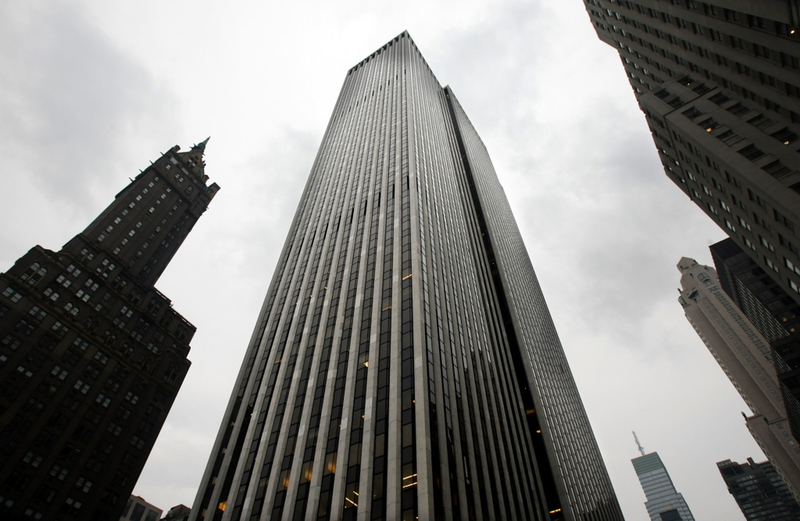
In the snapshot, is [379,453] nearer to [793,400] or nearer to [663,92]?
[663,92]

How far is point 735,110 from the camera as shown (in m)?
50.6

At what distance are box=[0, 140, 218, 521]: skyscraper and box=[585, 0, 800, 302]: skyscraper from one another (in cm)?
9468

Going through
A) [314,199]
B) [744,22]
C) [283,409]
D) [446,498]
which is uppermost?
[314,199]

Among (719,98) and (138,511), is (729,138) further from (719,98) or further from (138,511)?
(138,511)

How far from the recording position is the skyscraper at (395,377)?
37500 millimetres

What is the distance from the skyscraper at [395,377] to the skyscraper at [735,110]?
3314 cm

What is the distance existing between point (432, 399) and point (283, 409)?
18507 millimetres

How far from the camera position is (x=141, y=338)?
93.7 metres

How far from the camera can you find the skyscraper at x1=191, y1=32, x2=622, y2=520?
37500 millimetres

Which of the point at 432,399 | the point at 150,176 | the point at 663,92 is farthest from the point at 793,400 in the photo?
the point at 150,176

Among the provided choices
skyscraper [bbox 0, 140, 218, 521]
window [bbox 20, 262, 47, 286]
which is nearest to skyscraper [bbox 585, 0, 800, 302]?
skyscraper [bbox 0, 140, 218, 521]

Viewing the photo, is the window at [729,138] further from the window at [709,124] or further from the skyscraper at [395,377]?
the skyscraper at [395,377]

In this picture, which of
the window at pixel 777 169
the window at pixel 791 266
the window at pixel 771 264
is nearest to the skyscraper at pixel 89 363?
the window at pixel 791 266

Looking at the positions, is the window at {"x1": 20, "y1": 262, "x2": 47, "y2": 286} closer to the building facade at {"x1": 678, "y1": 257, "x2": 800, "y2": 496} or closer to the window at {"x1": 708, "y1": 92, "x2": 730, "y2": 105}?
the window at {"x1": 708, "y1": 92, "x2": 730, "y2": 105}
